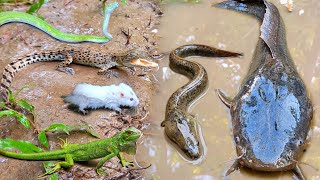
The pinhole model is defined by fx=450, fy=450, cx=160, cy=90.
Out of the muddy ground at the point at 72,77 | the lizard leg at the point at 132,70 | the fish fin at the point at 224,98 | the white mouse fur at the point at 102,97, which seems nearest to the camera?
the muddy ground at the point at 72,77

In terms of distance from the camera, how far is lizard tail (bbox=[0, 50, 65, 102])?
18.7 feet

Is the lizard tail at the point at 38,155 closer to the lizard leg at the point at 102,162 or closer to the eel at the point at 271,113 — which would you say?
the lizard leg at the point at 102,162

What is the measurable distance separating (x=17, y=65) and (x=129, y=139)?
2.58 meters

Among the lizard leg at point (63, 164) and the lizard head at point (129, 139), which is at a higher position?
the lizard head at point (129, 139)

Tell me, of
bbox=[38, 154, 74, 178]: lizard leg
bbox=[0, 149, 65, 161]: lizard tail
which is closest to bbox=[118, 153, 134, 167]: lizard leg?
bbox=[38, 154, 74, 178]: lizard leg

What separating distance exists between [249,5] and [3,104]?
509 cm

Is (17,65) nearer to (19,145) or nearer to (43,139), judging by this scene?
(43,139)

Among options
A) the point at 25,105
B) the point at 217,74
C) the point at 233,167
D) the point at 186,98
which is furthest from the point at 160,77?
the point at 25,105

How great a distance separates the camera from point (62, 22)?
755 centimetres

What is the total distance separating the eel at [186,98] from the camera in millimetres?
5441

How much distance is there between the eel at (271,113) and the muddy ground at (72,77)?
1.25 metres

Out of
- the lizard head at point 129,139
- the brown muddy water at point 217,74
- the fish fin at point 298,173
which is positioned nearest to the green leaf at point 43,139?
the lizard head at point 129,139

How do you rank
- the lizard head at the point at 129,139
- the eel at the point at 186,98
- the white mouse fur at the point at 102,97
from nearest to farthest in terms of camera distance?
the lizard head at the point at 129,139 → the eel at the point at 186,98 → the white mouse fur at the point at 102,97

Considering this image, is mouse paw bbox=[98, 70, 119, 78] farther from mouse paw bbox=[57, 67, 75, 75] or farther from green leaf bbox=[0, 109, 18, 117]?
green leaf bbox=[0, 109, 18, 117]
